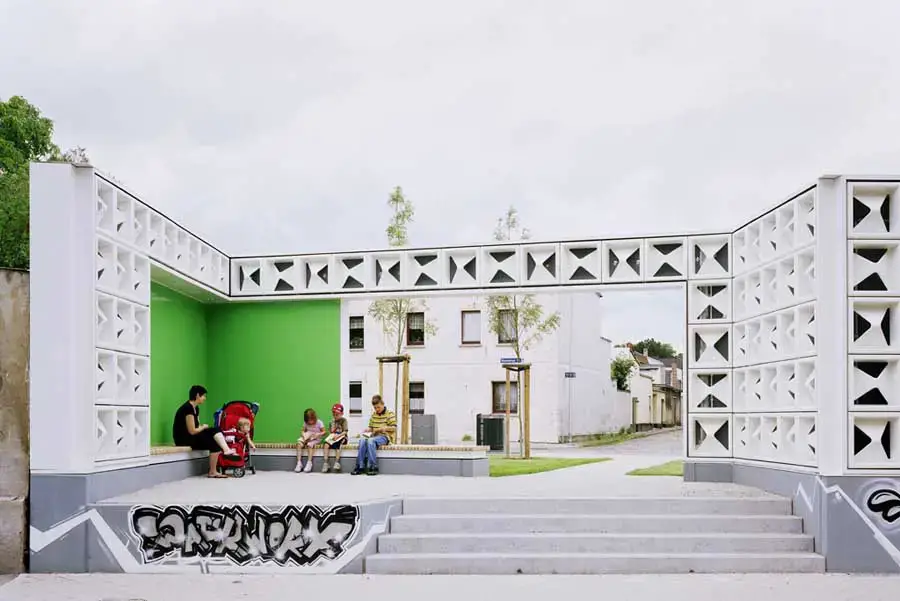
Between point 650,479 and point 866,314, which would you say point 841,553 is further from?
point 650,479

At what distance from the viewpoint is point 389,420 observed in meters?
16.5

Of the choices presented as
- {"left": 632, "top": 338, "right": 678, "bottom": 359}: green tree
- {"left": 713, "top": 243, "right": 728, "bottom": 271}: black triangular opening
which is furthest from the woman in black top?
{"left": 632, "top": 338, "right": 678, "bottom": 359}: green tree

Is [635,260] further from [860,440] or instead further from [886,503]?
[886,503]

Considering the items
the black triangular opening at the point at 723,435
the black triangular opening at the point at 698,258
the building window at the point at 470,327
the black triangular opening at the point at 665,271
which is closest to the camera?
the black triangular opening at the point at 723,435

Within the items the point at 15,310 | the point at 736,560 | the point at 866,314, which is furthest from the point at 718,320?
the point at 15,310

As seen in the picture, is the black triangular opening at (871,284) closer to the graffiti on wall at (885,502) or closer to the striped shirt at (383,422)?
the graffiti on wall at (885,502)

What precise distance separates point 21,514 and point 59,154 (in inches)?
1220

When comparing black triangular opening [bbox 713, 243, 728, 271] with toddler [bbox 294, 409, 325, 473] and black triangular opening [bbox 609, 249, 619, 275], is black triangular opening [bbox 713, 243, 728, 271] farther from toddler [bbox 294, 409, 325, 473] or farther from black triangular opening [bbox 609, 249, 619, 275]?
toddler [bbox 294, 409, 325, 473]

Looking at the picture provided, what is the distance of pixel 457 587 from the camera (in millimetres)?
9930

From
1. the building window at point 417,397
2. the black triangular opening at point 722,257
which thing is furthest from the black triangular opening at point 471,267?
the building window at point 417,397

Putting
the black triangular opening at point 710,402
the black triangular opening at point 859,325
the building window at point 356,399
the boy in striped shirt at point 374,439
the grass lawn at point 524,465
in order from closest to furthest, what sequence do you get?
the black triangular opening at point 859,325
the black triangular opening at point 710,402
the boy in striped shirt at point 374,439
the grass lawn at point 524,465
the building window at point 356,399

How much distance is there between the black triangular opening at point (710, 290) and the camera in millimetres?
14484

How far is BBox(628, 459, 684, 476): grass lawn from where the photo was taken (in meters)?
16.8

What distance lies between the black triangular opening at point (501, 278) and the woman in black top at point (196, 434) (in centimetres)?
457
